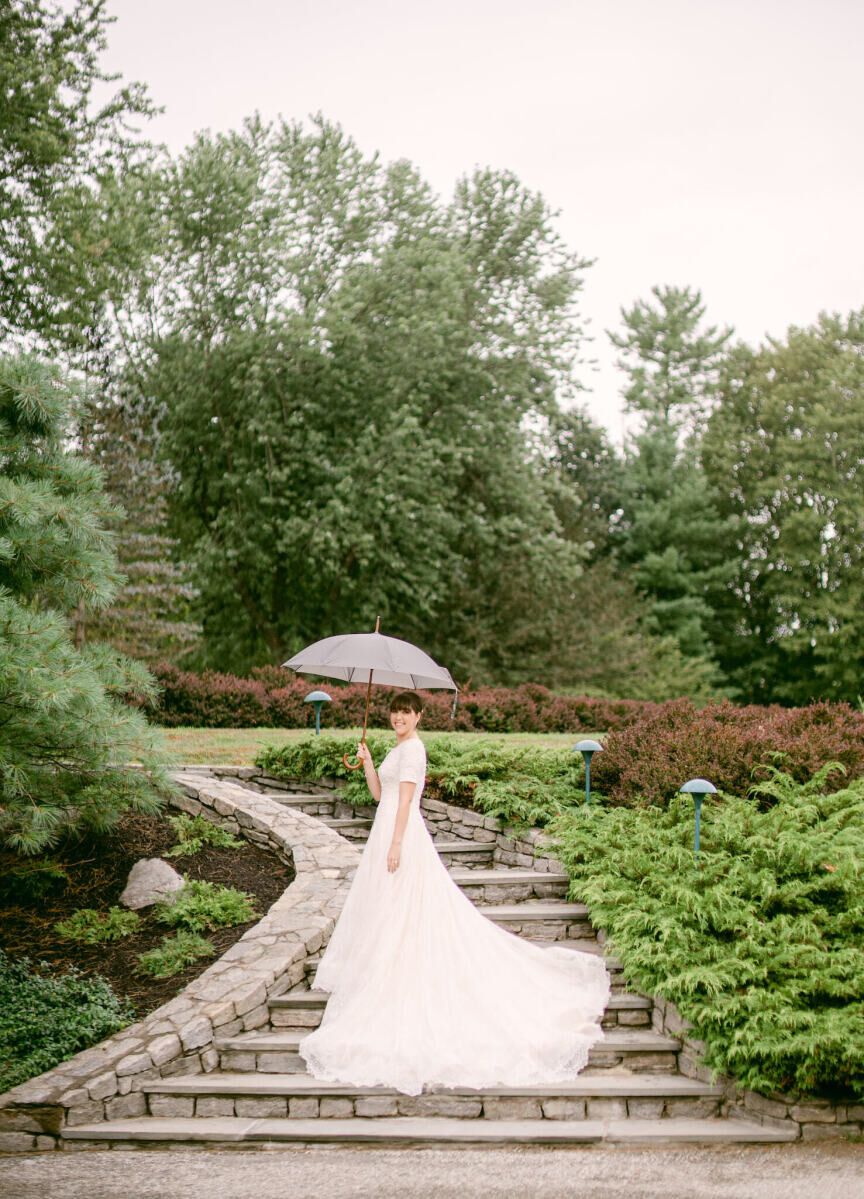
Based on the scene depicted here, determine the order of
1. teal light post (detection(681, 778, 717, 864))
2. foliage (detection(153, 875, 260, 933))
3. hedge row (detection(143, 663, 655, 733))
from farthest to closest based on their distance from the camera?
hedge row (detection(143, 663, 655, 733)), foliage (detection(153, 875, 260, 933)), teal light post (detection(681, 778, 717, 864))

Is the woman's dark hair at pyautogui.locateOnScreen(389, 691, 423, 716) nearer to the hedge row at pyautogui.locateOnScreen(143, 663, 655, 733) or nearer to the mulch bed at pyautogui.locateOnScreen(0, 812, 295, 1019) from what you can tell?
the mulch bed at pyautogui.locateOnScreen(0, 812, 295, 1019)

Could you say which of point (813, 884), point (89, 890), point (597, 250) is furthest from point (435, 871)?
point (597, 250)

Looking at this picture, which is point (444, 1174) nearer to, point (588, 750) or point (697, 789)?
point (697, 789)

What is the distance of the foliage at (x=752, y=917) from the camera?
15.7ft

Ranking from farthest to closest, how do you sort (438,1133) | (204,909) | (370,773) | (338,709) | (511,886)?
(338,709) < (511,886) < (204,909) < (370,773) < (438,1133)

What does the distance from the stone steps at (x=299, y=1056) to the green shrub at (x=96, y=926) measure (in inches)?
62.4

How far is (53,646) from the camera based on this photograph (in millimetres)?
5875

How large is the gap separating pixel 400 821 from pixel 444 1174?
68.7 inches

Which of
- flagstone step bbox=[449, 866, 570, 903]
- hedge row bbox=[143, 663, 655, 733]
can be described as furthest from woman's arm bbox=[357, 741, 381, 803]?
hedge row bbox=[143, 663, 655, 733]

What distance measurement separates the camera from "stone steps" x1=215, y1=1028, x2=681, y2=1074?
528cm

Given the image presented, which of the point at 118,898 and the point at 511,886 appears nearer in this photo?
the point at 118,898

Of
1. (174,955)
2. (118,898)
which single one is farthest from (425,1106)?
(118,898)

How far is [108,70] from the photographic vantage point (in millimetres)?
15477

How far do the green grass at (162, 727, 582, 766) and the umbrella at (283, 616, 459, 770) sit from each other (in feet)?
13.9
